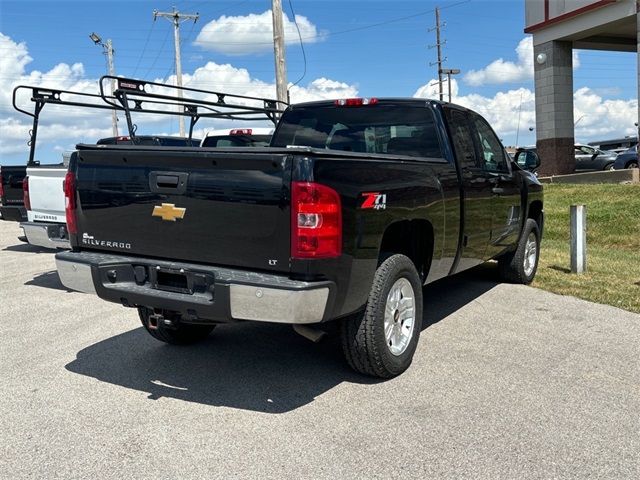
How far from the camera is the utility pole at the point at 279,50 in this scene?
14.1 metres

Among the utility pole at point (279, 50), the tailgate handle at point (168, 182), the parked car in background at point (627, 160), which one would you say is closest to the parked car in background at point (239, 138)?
the utility pole at point (279, 50)

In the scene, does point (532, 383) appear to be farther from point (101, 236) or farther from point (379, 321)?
point (101, 236)

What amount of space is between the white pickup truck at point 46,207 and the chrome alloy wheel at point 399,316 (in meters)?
4.55

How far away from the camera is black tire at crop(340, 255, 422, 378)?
406 cm

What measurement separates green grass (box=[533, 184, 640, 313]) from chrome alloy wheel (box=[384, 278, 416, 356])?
3.04 meters

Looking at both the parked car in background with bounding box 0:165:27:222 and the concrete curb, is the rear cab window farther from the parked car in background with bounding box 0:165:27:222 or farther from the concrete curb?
the concrete curb

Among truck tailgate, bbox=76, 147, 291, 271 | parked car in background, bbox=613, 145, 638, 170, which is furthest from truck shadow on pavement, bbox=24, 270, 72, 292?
parked car in background, bbox=613, 145, 638, 170

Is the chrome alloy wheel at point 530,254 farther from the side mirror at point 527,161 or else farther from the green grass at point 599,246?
the side mirror at point 527,161

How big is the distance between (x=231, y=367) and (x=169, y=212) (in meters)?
1.39

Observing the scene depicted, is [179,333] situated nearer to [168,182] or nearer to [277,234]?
[168,182]

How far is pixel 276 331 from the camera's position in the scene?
18.2ft

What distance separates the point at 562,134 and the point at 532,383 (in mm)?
18498

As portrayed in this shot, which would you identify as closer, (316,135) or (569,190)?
(316,135)

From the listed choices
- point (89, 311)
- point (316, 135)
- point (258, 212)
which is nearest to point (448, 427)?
point (258, 212)
